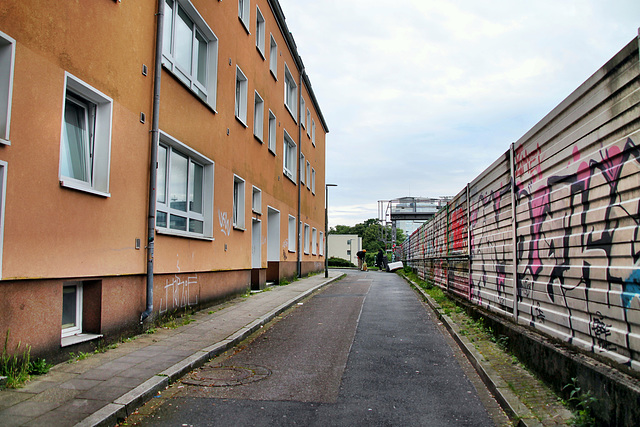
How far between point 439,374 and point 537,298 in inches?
60.1

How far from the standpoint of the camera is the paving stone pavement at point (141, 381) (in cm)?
423

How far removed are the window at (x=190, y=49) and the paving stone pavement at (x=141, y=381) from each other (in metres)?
5.08

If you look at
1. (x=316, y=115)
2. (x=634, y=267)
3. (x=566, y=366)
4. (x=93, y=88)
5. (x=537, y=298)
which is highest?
(x=316, y=115)

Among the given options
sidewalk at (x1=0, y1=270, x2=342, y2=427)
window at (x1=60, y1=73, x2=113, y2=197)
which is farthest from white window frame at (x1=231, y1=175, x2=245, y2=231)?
window at (x1=60, y1=73, x2=113, y2=197)

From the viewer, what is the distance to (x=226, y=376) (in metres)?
5.97

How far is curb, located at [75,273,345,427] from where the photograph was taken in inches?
166

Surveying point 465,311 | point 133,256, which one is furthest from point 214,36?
point 465,311

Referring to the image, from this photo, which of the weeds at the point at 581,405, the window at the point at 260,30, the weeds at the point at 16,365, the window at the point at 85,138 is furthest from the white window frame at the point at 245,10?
the weeds at the point at 581,405

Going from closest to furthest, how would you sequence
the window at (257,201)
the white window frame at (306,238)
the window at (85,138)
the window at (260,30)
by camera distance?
the window at (85,138) < the window at (257,201) < the window at (260,30) < the white window frame at (306,238)

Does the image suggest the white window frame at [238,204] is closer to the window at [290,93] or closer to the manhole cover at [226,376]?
the manhole cover at [226,376]

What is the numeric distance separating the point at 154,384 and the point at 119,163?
365 centimetres

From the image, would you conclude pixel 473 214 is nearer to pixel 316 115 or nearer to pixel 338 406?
pixel 338 406

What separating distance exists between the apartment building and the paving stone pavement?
527 mm

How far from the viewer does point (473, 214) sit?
9.95 metres
